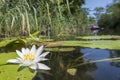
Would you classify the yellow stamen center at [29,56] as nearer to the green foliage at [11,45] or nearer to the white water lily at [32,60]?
the white water lily at [32,60]

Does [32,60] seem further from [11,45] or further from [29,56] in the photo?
[11,45]

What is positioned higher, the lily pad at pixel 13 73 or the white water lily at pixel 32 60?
the white water lily at pixel 32 60

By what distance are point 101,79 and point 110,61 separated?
1.52ft

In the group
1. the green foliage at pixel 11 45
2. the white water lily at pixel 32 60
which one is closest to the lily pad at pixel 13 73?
the white water lily at pixel 32 60

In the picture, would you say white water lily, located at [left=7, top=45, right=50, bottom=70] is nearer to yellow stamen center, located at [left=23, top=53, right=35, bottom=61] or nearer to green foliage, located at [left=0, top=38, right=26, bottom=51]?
yellow stamen center, located at [left=23, top=53, right=35, bottom=61]

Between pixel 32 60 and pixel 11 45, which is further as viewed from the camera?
pixel 11 45

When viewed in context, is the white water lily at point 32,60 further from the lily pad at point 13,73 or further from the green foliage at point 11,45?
the green foliage at point 11,45

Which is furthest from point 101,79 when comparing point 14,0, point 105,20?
point 105,20

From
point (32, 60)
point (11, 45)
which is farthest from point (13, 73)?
point (11, 45)

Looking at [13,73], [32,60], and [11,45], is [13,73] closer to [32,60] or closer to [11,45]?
[32,60]

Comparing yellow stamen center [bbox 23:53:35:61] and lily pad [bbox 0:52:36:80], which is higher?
yellow stamen center [bbox 23:53:35:61]

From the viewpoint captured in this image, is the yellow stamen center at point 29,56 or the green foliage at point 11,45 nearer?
the yellow stamen center at point 29,56

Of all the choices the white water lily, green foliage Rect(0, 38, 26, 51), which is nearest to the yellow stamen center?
the white water lily

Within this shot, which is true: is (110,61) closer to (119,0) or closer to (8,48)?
(8,48)
